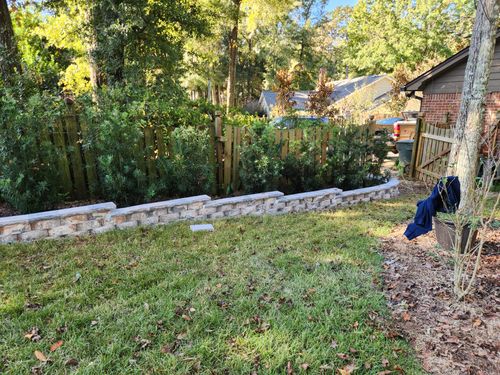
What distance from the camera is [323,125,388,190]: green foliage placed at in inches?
246

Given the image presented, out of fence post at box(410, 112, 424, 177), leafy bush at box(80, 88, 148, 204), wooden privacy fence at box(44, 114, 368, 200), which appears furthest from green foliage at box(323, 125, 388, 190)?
leafy bush at box(80, 88, 148, 204)

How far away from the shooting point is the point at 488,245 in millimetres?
3990

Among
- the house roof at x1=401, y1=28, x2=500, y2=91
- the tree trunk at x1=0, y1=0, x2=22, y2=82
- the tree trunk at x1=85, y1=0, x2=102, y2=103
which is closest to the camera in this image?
the tree trunk at x1=0, y1=0, x2=22, y2=82

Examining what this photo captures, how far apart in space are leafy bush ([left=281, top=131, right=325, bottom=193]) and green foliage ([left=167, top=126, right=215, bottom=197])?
4.87 ft

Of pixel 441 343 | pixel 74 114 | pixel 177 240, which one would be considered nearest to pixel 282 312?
pixel 441 343

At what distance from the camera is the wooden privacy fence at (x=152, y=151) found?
4.43 metres

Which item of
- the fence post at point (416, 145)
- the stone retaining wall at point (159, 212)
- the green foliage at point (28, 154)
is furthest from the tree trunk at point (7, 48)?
the fence post at point (416, 145)

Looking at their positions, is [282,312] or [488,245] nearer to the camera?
[282,312]

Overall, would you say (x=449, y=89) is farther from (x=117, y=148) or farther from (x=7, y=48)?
(x=7, y=48)

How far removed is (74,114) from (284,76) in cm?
1375

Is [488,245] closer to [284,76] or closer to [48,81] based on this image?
[48,81]

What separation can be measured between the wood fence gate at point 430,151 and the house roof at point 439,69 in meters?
1.57

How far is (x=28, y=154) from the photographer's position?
3955mm

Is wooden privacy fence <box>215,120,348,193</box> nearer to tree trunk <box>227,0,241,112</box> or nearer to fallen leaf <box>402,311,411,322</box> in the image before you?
fallen leaf <box>402,311,411,322</box>
